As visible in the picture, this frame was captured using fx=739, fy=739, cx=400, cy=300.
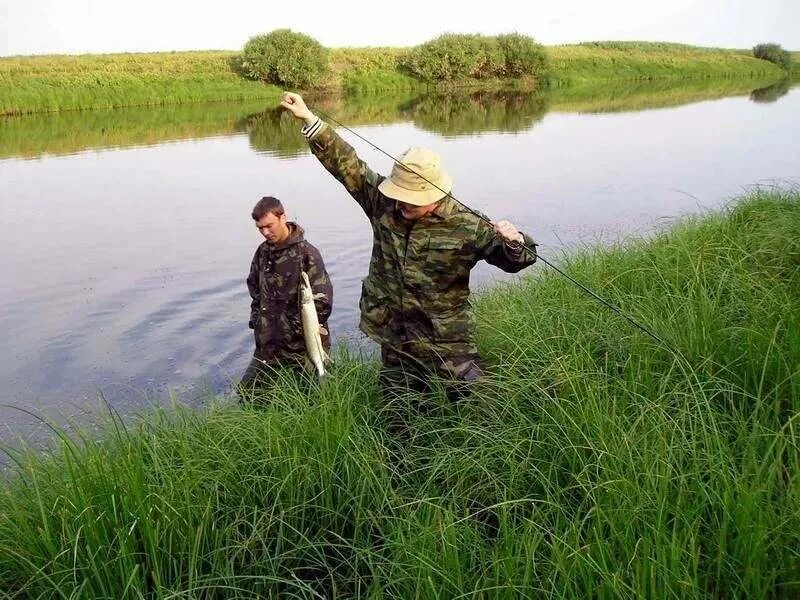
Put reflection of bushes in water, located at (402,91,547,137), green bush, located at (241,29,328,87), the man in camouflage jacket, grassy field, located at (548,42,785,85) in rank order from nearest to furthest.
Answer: the man in camouflage jacket < reflection of bushes in water, located at (402,91,547,137) < green bush, located at (241,29,328,87) < grassy field, located at (548,42,785,85)

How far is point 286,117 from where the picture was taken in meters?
32.2

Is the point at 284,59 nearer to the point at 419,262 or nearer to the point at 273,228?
the point at 273,228

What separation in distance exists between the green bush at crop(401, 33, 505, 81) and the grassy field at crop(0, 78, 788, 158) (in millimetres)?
7157

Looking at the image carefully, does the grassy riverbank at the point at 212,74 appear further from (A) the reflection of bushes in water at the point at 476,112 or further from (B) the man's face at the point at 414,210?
(B) the man's face at the point at 414,210

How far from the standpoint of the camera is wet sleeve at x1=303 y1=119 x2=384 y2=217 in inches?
171

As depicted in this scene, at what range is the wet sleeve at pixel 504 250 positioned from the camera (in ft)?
→ 12.4

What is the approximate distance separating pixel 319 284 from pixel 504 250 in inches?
67.1

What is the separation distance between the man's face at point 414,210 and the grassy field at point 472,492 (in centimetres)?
96

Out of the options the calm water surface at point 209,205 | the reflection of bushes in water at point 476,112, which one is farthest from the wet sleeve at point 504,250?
the reflection of bushes in water at point 476,112

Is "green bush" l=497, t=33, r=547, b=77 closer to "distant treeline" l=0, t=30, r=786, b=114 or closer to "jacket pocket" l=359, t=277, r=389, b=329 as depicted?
"distant treeline" l=0, t=30, r=786, b=114

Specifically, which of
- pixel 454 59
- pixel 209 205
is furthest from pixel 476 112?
pixel 209 205

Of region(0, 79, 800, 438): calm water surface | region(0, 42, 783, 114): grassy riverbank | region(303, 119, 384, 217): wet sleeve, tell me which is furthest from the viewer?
region(0, 42, 783, 114): grassy riverbank

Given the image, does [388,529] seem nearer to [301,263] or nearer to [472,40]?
[301,263]

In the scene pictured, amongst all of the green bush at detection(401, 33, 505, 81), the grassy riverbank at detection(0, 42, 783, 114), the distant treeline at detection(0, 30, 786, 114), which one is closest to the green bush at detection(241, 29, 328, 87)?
the distant treeline at detection(0, 30, 786, 114)
